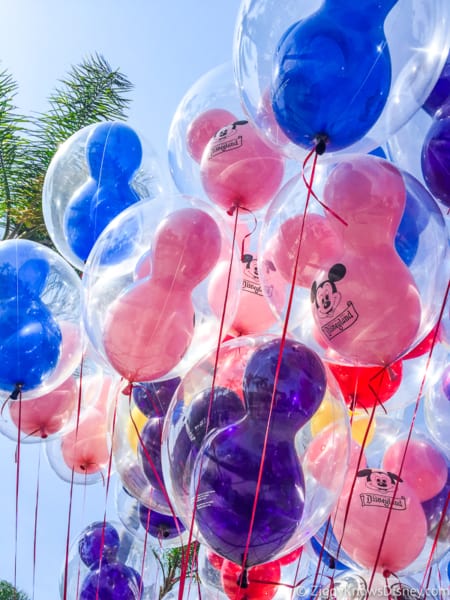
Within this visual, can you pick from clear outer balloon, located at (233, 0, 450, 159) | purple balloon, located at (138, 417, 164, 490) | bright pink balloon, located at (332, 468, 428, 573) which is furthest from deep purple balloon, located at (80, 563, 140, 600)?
clear outer balloon, located at (233, 0, 450, 159)

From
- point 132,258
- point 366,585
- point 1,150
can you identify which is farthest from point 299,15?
point 1,150

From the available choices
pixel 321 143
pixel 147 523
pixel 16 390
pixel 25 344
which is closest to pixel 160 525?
pixel 147 523

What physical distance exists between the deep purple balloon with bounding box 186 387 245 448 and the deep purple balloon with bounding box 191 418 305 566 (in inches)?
1.4

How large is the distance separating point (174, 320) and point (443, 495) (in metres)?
1.19

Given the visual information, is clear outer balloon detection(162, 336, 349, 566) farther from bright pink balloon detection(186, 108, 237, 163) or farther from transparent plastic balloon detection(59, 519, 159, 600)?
transparent plastic balloon detection(59, 519, 159, 600)

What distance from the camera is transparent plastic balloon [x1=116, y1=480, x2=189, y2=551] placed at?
2729mm

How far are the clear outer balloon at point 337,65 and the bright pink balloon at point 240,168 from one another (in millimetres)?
352

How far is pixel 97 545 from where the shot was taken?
276cm

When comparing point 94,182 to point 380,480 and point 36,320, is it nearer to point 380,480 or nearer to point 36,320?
point 36,320

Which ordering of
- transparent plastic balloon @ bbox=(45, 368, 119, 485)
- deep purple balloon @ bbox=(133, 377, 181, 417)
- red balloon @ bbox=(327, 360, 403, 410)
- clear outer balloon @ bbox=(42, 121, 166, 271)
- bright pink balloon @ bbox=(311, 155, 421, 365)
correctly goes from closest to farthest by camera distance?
bright pink balloon @ bbox=(311, 155, 421, 365) → red balloon @ bbox=(327, 360, 403, 410) → deep purple balloon @ bbox=(133, 377, 181, 417) → clear outer balloon @ bbox=(42, 121, 166, 271) → transparent plastic balloon @ bbox=(45, 368, 119, 485)

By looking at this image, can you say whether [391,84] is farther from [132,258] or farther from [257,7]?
[132,258]

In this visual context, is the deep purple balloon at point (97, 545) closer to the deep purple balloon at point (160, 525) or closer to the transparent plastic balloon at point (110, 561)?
the transparent plastic balloon at point (110, 561)

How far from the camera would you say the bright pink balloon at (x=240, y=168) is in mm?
2152

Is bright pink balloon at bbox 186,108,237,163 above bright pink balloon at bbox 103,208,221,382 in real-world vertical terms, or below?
above
